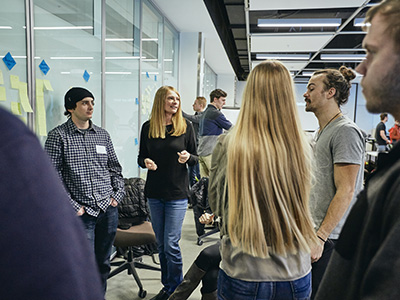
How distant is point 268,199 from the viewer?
3.79ft

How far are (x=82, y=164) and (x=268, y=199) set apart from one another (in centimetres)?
141

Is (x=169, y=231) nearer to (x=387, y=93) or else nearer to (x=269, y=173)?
(x=269, y=173)

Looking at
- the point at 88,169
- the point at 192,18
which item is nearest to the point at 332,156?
the point at 88,169

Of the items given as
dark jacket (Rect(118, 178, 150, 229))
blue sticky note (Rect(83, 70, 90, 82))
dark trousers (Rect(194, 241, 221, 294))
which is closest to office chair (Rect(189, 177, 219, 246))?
dark jacket (Rect(118, 178, 150, 229))

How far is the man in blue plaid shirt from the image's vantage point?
2.04 meters

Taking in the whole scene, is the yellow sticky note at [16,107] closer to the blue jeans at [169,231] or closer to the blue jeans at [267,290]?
the blue jeans at [169,231]

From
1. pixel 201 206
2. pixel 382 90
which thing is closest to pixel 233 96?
pixel 201 206

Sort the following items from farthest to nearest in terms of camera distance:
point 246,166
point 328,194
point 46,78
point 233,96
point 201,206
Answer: point 233,96
point 201,206
point 46,78
point 328,194
point 246,166

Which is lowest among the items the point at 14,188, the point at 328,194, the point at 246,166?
the point at 328,194

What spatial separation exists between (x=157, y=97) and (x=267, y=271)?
1.69 m

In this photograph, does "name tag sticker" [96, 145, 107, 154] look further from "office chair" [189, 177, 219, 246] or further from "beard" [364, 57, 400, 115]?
"beard" [364, 57, 400, 115]

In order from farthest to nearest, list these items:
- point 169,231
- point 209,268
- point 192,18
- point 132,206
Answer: point 192,18 → point 132,206 → point 169,231 → point 209,268

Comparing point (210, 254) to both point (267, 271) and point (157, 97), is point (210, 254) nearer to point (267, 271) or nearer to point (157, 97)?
point (267, 271)

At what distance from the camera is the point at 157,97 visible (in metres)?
2.47
